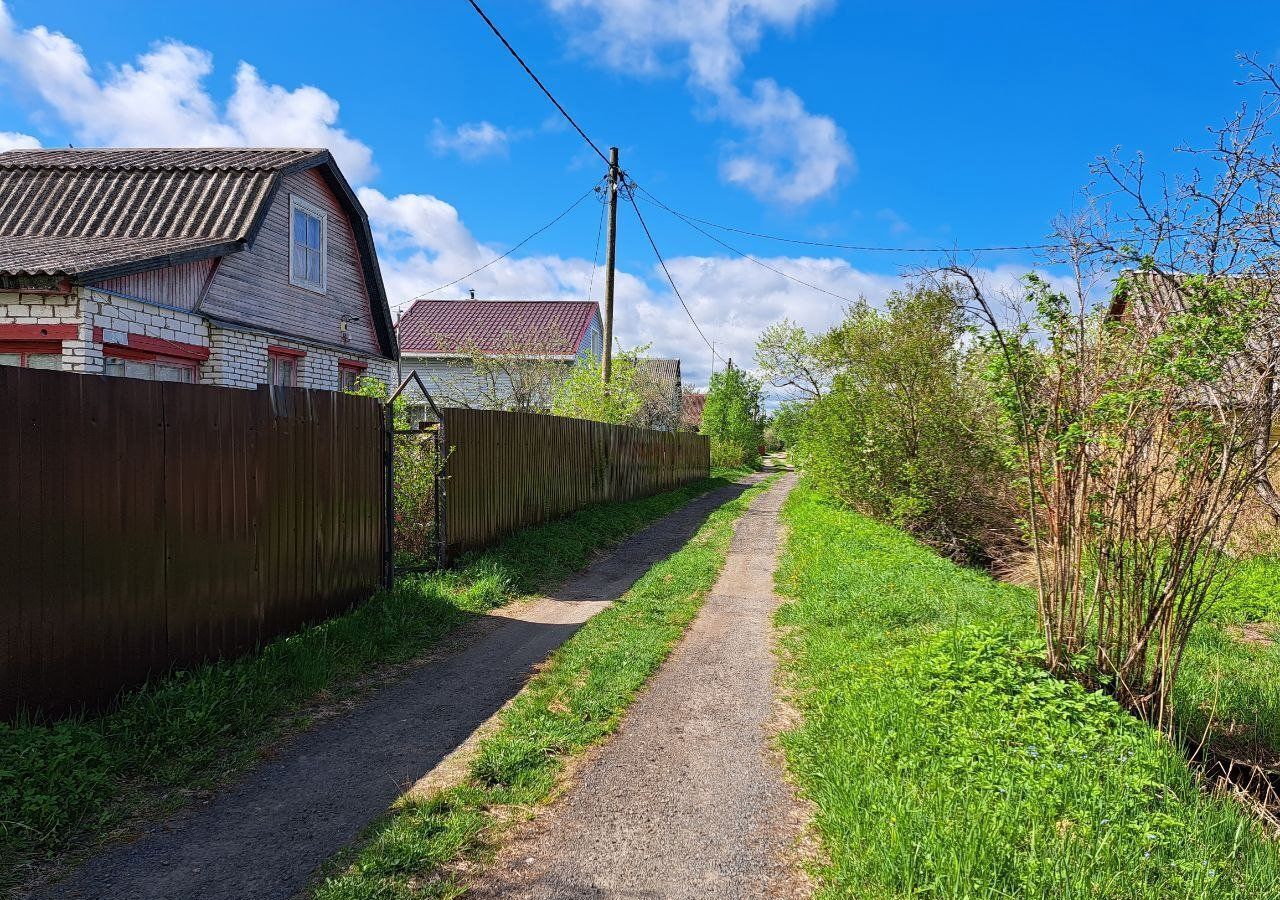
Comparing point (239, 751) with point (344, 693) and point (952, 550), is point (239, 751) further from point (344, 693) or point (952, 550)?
point (952, 550)

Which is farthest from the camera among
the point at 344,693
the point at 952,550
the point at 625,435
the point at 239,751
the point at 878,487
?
the point at 625,435

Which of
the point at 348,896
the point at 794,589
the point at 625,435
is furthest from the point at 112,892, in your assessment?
the point at 625,435

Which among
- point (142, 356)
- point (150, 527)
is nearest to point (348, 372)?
point (142, 356)

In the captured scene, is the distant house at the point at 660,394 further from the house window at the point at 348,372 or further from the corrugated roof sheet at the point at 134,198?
the corrugated roof sheet at the point at 134,198

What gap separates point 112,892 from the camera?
2605 millimetres

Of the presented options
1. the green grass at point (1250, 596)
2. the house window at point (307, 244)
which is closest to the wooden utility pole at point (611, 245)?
the house window at point (307, 244)

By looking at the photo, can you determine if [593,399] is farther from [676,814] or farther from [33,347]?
[676,814]

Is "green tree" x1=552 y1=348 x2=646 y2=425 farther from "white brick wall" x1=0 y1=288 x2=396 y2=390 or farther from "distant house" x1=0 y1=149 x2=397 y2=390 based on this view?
"white brick wall" x1=0 y1=288 x2=396 y2=390

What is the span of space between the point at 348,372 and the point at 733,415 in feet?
99.0

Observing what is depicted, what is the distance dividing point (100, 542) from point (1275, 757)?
7.14 metres

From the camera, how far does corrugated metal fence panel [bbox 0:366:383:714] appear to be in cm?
354

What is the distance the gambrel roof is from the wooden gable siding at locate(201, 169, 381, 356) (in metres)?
0.43

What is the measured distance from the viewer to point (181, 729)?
12.4 ft

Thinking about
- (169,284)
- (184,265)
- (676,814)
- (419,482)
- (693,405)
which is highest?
(693,405)
